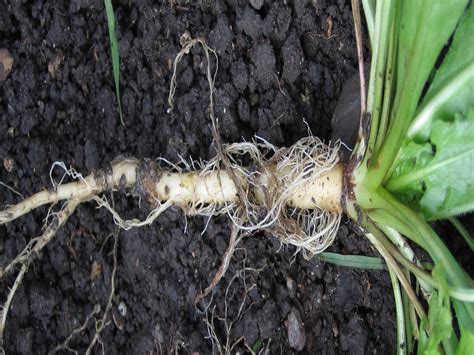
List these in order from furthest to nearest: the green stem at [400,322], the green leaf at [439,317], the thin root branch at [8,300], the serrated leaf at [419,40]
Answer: the thin root branch at [8,300]
the green stem at [400,322]
the serrated leaf at [419,40]
the green leaf at [439,317]

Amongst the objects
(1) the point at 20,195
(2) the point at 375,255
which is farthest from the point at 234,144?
(1) the point at 20,195

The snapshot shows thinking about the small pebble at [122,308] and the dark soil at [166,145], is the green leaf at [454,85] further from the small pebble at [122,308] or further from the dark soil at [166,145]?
the small pebble at [122,308]

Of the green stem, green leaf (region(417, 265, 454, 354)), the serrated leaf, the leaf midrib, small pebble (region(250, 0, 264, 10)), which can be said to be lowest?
the green stem

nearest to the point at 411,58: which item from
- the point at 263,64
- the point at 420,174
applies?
the point at 420,174

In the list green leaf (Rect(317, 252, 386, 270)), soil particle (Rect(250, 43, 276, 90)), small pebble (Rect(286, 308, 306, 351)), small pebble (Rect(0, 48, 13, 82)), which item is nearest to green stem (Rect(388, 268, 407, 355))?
green leaf (Rect(317, 252, 386, 270))

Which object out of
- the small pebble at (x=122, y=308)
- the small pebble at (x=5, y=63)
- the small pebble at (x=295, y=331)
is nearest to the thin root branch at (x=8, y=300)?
the small pebble at (x=122, y=308)

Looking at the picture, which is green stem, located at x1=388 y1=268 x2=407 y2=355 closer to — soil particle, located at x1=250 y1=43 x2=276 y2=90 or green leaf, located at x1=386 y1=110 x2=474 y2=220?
green leaf, located at x1=386 y1=110 x2=474 y2=220

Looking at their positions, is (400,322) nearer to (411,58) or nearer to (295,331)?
(295,331)
